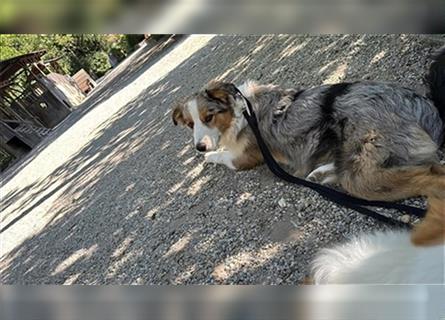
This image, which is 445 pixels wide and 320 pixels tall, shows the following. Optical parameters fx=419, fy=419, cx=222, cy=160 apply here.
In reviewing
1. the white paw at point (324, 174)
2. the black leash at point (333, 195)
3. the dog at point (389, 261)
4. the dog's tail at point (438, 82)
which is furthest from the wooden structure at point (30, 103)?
the dog at point (389, 261)

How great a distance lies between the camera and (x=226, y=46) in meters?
9.28

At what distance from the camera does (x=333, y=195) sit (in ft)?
9.82

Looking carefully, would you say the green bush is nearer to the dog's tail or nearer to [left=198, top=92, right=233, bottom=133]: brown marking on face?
[left=198, top=92, right=233, bottom=133]: brown marking on face

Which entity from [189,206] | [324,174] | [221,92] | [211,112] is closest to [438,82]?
[324,174]

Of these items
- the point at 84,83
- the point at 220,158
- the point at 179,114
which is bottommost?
the point at 220,158

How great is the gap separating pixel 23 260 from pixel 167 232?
3165 mm

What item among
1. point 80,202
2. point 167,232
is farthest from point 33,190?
point 167,232

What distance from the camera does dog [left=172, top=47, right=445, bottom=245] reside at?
286 cm

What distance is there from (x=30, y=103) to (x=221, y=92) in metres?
18.8

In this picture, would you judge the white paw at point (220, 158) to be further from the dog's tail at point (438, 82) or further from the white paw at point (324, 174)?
the dog's tail at point (438, 82)

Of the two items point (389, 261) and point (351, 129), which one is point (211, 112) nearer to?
point (351, 129)

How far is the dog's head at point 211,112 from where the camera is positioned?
3.92m
